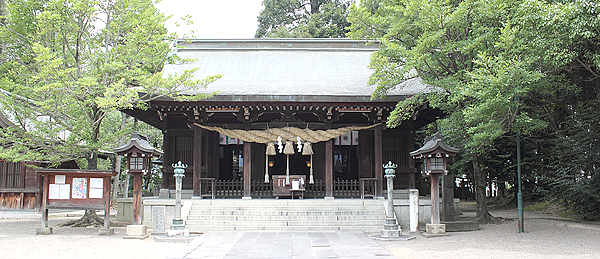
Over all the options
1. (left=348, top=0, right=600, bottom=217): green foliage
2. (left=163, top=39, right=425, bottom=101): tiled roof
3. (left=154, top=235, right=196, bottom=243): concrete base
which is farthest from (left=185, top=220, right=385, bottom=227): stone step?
(left=163, top=39, right=425, bottom=101): tiled roof

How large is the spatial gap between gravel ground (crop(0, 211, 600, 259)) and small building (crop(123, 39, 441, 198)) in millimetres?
3713

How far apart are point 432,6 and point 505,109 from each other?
3047mm

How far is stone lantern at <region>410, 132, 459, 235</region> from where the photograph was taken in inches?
401

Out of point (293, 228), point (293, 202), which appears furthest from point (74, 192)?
point (293, 202)

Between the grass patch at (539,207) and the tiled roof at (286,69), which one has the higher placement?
the tiled roof at (286,69)

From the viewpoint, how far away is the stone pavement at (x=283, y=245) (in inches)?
299

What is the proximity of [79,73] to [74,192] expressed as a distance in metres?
3.69

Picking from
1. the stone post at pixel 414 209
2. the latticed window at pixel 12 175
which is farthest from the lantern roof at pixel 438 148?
the latticed window at pixel 12 175

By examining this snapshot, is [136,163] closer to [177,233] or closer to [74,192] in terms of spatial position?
[74,192]

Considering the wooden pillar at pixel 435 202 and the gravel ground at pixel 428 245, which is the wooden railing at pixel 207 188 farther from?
the wooden pillar at pixel 435 202

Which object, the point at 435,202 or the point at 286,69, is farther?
the point at 286,69

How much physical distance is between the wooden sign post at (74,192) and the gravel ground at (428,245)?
27.8 inches

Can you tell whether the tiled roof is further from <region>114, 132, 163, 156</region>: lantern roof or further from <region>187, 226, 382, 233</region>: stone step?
<region>187, 226, 382, 233</region>: stone step

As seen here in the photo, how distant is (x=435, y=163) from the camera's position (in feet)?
34.2
